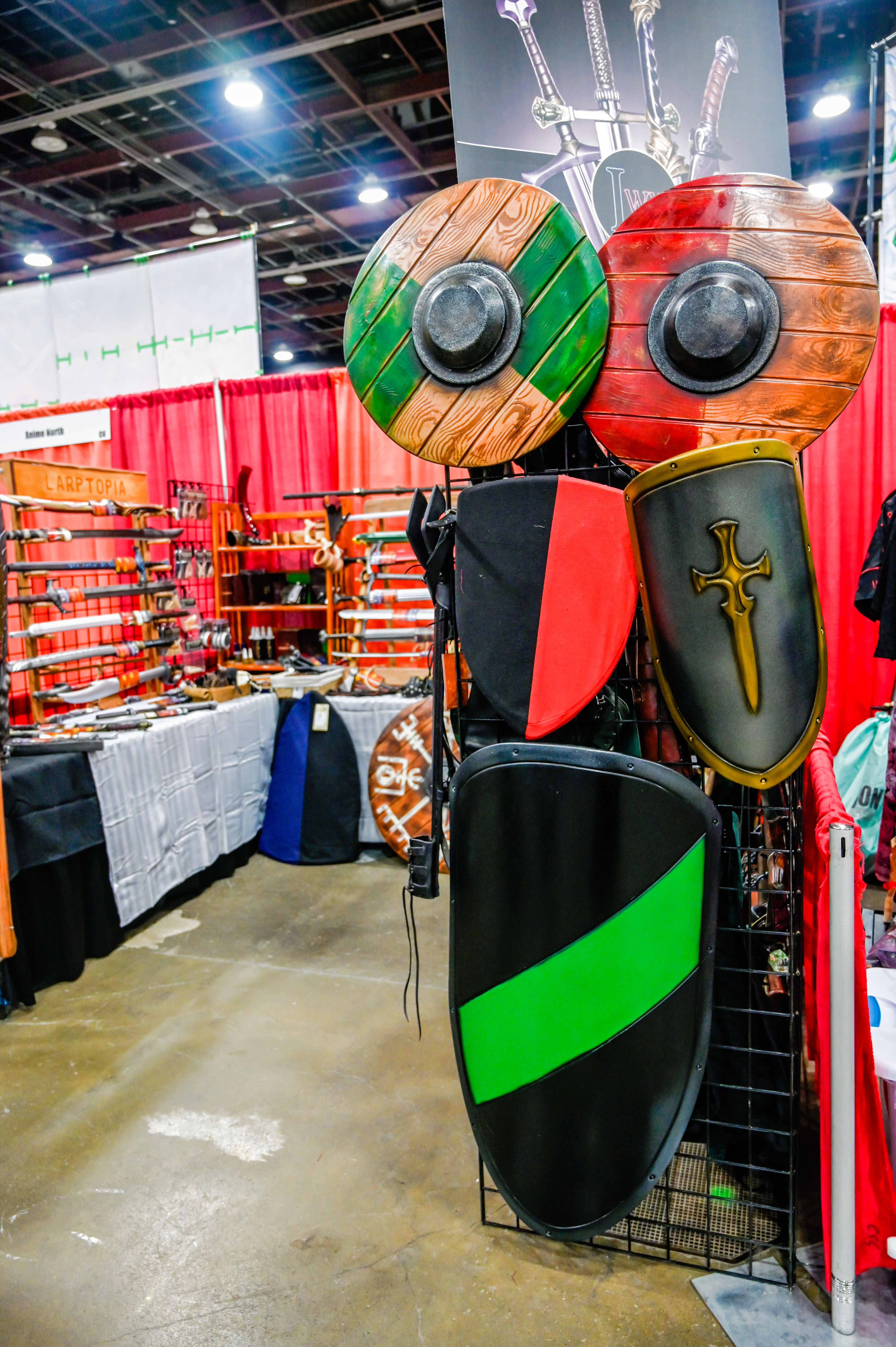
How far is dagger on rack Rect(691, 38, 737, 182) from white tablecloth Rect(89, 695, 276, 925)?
250cm

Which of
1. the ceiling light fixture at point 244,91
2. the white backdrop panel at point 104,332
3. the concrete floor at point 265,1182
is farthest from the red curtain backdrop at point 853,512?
the white backdrop panel at point 104,332

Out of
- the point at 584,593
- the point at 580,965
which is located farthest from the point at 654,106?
the point at 580,965

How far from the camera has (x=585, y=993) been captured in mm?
1234

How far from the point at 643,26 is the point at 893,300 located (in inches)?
82.9

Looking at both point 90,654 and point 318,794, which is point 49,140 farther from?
point 318,794

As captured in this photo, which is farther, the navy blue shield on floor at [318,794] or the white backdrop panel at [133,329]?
the white backdrop panel at [133,329]

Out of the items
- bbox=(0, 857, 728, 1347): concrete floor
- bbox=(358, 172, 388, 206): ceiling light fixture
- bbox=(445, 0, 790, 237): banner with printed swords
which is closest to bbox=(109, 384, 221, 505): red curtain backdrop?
bbox=(358, 172, 388, 206): ceiling light fixture

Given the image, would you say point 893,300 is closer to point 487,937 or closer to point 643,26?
point 643,26

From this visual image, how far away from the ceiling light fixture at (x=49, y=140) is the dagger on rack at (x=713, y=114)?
4.95 m

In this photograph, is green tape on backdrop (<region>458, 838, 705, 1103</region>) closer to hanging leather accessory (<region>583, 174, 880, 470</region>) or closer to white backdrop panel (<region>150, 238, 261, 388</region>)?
hanging leather accessory (<region>583, 174, 880, 470</region>)

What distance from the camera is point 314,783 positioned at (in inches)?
147

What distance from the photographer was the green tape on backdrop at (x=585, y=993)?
1.18 metres

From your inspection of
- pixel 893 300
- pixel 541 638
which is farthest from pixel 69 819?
pixel 893 300

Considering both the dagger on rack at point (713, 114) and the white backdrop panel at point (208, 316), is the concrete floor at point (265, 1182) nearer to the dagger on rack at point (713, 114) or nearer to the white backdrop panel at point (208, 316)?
the dagger on rack at point (713, 114)
